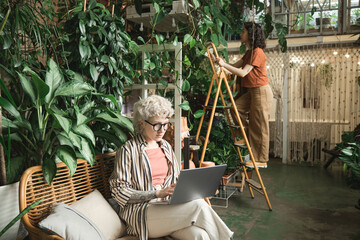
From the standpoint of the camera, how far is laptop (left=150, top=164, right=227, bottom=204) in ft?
6.05

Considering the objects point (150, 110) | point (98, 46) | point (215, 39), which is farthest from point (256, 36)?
point (150, 110)

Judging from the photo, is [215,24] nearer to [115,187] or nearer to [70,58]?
[70,58]

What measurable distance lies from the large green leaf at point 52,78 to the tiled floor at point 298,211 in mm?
2251

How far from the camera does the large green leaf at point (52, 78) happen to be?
196cm

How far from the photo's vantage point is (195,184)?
1.93 metres

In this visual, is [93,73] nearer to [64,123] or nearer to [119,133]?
[119,133]

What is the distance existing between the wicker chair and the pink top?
1.02 feet

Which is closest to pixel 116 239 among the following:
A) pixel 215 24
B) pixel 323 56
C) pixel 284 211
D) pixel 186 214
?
pixel 186 214

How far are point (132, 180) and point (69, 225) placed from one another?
569 millimetres

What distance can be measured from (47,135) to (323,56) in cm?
654

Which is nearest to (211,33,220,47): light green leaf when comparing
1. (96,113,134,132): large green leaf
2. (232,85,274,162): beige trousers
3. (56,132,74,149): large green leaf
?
(232,85,274,162): beige trousers

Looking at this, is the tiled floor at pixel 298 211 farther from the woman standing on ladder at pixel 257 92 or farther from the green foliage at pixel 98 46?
the green foliage at pixel 98 46

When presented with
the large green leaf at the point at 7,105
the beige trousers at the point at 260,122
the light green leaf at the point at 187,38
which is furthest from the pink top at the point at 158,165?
the beige trousers at the point at 260,122

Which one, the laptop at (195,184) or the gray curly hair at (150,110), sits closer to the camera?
the laptop at (195,184)
